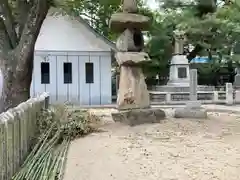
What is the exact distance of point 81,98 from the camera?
72.0ft

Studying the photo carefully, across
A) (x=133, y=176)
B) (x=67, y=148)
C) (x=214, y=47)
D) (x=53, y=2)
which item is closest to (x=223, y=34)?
(x=214, y=47)

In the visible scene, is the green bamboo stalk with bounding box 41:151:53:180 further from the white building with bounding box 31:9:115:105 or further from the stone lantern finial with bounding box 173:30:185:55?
the stone lantern finial with bounding box 173:30:185:55

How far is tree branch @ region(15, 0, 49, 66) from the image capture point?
11.2 meters

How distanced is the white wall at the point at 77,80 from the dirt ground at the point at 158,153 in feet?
35.5

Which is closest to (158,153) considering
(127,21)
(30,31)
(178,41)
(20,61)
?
(127,21)

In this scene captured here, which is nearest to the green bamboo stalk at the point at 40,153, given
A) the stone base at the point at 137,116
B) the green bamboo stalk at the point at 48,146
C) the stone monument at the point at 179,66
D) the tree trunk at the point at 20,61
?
the green bamboo stalk at the point at 48,146

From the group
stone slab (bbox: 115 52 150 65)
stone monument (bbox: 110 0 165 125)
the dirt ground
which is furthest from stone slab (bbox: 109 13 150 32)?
the dirt ground

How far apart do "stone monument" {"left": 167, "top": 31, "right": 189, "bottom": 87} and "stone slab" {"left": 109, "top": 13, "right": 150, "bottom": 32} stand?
12.8m

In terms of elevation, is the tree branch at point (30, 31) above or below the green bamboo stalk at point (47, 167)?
above

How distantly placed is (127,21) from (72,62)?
10555mm

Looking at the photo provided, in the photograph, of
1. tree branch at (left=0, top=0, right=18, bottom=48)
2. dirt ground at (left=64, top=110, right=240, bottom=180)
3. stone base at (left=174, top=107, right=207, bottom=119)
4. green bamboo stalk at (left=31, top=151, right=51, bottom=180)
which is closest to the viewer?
dirt ground at (left=64, top=110, right=240, bottom=180)

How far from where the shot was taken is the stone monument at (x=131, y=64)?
11.4m

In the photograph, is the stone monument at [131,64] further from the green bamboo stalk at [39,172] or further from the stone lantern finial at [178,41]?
the stone lantern finial at [178,41]

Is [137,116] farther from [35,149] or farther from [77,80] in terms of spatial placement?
[77,80]
